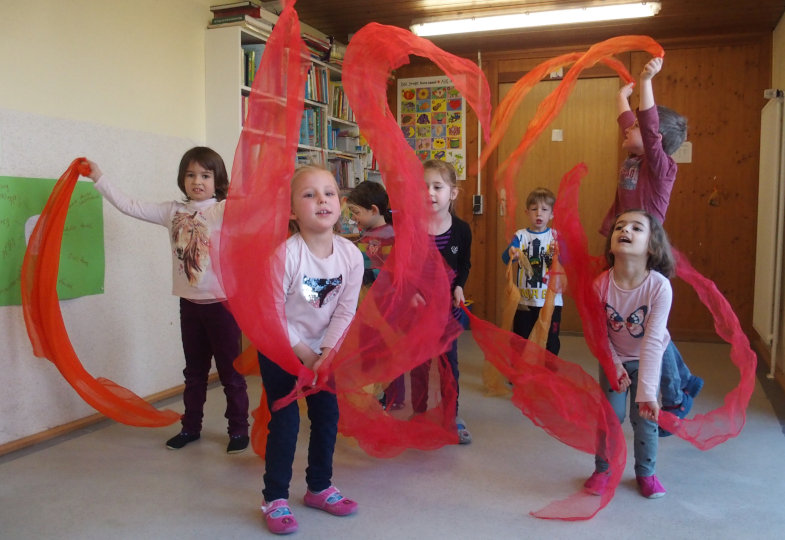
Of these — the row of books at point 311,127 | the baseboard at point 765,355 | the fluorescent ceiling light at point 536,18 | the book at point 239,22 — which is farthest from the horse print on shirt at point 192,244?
the baseboard at point 765,355

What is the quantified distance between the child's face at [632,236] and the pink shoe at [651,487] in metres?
0.77

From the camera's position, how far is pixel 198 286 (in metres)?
2.57

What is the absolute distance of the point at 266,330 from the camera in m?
1.77

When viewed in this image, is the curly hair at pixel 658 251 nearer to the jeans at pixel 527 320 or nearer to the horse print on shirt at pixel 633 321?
the horse print on shirt at pixel 633 321

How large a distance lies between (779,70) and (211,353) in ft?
13.2

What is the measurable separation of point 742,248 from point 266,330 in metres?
4.51

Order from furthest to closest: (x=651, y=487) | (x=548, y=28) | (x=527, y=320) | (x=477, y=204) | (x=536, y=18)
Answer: (x=477, y=204) < (x=548, y=28) < (x=536, y=18) < (x=527, y=320) < (x=651, y=487)

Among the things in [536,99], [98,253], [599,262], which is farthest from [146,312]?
[536,99]

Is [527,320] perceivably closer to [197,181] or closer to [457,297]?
[457,297]

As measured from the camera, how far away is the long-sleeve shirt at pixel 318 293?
1922 mm

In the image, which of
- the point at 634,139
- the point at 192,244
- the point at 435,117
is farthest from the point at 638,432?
the point at 435,117

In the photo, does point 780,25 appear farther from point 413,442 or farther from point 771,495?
point 413,442

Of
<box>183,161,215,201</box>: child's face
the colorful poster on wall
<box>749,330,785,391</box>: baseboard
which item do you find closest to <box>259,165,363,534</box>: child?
<box>183,161,215,201</box>: child's face

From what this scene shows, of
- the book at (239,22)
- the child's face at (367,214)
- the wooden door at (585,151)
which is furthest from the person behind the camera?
the wooden door at (585,151)
